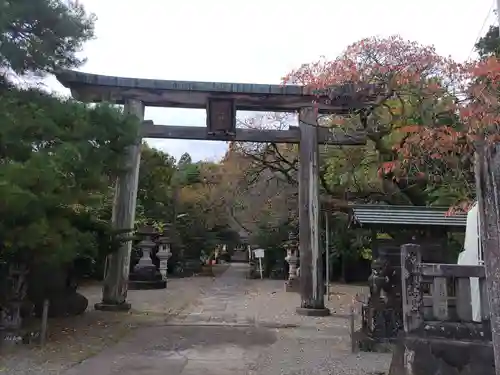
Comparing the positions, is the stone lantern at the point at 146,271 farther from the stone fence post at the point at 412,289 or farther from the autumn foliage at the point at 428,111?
the stone fence post at the point at 412,289

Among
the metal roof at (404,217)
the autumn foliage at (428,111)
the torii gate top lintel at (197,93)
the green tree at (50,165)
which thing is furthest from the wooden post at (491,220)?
the torii gate top lintel at (197,93)

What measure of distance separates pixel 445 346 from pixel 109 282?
7541 millimetres

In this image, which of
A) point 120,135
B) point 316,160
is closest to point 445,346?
point 120,135

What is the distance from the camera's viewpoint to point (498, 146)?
3.07 meters

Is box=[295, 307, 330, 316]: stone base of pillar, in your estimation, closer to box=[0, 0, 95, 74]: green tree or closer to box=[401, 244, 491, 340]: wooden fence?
box=[401, 244, 491, 340]: wooden fence

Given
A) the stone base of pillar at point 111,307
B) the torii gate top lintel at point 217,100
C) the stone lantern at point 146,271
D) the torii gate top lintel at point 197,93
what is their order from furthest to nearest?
the stone lantern at point 146,271 → the torii gate top lintel at point 217,100 → the torii gate top lintel at point 197,93 → the stone base of pillar at point 111,307

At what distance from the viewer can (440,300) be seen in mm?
5148

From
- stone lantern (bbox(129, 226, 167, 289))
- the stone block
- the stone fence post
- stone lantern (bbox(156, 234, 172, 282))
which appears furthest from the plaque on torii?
stone lantern (bbox(156, 234, 172, 282))

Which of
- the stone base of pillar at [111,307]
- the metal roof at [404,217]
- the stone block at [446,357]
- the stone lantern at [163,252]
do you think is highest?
the metal roof at [404,217]

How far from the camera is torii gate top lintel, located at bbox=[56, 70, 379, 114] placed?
1066cm

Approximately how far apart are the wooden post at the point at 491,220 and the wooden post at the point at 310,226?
7528 millimetres

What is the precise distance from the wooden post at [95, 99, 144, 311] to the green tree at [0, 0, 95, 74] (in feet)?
8.74

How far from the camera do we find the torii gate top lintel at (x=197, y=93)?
10.7 meters

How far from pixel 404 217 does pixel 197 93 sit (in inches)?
221
